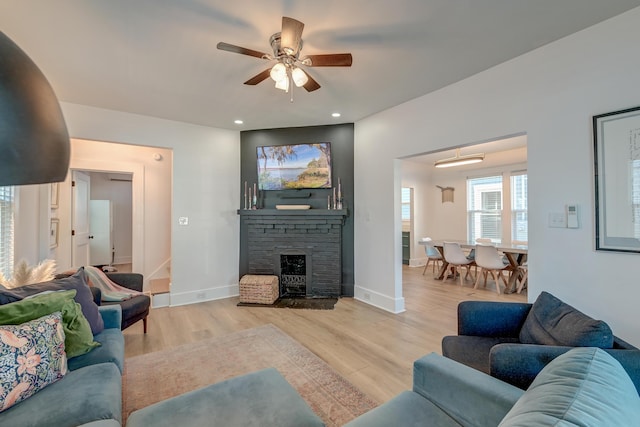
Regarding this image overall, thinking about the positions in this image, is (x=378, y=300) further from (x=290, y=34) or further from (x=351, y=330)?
(x=290, y=34)

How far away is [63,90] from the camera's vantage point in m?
3.02

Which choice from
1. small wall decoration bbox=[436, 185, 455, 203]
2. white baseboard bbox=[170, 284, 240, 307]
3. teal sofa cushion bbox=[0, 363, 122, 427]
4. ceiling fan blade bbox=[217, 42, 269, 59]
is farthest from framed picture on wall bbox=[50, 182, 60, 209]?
small wall decoration bbox=[436, 185, 455, 203]

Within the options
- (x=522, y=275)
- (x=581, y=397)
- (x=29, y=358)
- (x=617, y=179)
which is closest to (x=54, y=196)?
(x=29, y=358)

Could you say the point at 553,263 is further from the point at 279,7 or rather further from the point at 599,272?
the point at 279,7

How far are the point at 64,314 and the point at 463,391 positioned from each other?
7.51 feet

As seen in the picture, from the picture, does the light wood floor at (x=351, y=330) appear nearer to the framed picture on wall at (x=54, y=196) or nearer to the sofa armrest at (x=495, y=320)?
Answer: the sofa armrest at (x=495, y=320)

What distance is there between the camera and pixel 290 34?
189cm

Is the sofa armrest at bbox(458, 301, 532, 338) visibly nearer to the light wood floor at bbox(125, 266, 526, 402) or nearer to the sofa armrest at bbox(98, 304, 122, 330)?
the light wood floor at bbox(125, 266, 526, 402)

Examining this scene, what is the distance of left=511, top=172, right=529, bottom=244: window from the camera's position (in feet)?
19.0

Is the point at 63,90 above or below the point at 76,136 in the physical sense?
above

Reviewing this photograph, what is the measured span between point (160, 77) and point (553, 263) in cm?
386

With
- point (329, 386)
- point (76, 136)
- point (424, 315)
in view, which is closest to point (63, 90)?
point (76, 136)

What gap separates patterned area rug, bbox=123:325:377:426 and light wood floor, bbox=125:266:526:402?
5.7 inches

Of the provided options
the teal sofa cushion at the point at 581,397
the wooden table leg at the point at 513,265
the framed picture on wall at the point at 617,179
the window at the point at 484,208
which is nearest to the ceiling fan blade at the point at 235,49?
the teal sofa cushion at the point at 581,397
